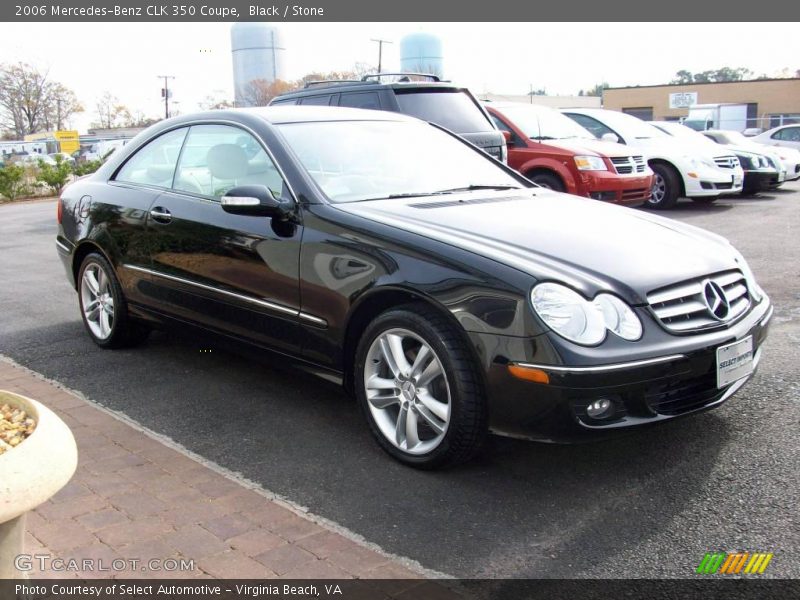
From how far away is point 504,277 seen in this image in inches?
136

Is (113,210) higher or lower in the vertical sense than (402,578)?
higher

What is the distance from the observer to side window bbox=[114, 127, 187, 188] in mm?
5305

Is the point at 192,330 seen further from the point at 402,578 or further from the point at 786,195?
the point at 786,195

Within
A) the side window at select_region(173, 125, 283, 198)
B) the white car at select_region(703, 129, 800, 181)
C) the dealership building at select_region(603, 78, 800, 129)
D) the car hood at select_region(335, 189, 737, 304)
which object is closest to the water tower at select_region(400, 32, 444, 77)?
the dealership building at select_region(603, 78, 800, 129)

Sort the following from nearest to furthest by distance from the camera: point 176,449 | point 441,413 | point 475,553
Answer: point 475,553, point 441,413, point 176,449

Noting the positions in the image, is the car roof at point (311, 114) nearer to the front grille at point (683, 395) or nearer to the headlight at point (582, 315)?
the headlight at point (582, 315)

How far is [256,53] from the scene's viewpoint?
65750 millimetres

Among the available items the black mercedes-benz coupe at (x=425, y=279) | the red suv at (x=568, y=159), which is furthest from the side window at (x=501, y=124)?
the black mercedes-benz coupe at (x=425, y=279)

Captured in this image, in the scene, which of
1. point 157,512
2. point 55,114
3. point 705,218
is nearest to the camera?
point 157,512

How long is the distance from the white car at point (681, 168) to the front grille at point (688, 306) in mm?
9993

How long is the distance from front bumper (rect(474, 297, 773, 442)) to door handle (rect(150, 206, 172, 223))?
2508 mm

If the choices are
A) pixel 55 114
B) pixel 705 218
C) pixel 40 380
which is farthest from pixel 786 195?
pixel 55 114

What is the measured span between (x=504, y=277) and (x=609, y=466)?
1027 millimetres
